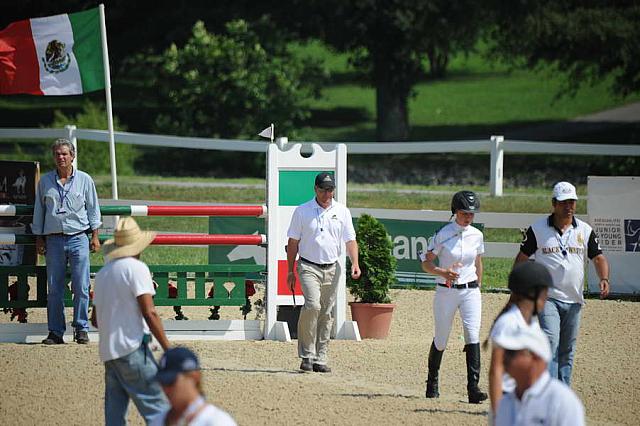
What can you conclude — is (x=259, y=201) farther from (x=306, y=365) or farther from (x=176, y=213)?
(x=306, y=365)

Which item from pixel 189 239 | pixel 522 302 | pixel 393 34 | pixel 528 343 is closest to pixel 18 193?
pixel 189 239

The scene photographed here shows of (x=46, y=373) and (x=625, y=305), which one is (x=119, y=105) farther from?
(x=46, y=373)

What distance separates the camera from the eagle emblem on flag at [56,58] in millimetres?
15609

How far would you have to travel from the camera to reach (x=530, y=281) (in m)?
6.04

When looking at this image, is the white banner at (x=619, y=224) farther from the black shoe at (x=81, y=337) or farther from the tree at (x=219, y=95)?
the tree at (x=219, y=95)

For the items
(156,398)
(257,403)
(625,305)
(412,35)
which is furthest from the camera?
(412,35)

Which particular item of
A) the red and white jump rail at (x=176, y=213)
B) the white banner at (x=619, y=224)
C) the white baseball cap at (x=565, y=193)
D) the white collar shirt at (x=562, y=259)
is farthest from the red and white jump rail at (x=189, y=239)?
the white banner at (x=619, y=224)

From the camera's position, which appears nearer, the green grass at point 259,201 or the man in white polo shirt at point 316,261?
the man in white polo shirt at point 316,261

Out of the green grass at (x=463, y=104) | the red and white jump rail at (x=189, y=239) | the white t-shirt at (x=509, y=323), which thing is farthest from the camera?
the green grass at (x=463, y=104)

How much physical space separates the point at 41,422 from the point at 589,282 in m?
9.46

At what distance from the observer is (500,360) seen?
5840 millimetres

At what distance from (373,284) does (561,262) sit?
438 centimetres

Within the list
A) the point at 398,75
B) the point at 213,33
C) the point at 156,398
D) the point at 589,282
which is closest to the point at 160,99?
the point at 213,33

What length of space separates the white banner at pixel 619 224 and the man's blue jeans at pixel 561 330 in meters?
7.40
